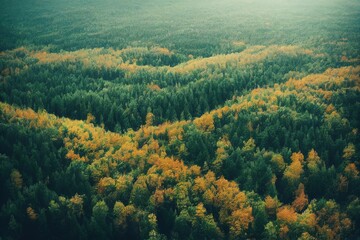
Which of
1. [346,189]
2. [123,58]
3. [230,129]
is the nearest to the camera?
[346,189]

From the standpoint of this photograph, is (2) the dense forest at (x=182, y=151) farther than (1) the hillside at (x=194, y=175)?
Yes

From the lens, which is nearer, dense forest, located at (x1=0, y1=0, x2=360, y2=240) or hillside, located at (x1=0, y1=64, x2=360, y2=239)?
hillside, located at (x1=0, y1=64, x2=360, y2=239)

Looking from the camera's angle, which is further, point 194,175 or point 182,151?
point 182,151

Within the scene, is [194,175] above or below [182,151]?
below

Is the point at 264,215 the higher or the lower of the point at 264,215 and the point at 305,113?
the lower

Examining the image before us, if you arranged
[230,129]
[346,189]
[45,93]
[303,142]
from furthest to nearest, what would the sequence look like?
[45,93] < [230,129] < [303,142] < [346,189]

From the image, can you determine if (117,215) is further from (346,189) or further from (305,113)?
(305,113)

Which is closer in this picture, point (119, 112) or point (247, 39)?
point (119, 112)

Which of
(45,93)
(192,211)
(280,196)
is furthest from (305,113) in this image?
(45,93)
